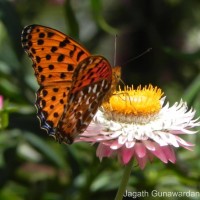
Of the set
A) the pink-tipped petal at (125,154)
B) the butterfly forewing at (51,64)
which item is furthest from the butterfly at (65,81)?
the pink-tipped petal at (125,154)

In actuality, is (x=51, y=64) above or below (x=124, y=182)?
above

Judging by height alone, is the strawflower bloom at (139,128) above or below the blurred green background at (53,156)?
above

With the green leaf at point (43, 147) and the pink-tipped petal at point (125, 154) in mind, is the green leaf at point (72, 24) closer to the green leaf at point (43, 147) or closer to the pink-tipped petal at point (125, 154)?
the green leaf at point (43, 147)

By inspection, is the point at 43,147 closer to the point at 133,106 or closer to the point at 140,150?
the point at 133,106

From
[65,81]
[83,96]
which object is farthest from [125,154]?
[65,81]

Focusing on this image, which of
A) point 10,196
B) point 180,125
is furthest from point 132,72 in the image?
point 180,125

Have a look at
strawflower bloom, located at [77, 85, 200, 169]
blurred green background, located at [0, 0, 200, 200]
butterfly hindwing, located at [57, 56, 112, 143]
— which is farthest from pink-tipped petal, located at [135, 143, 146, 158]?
blurred green background, located at [0, 0, 200, 200]

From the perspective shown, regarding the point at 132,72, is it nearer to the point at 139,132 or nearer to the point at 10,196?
the point at 10,196

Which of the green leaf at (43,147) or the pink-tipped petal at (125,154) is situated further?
the green leaf at (43,147)
